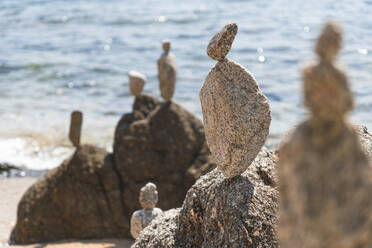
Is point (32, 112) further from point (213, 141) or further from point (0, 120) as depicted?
point (213, 141)

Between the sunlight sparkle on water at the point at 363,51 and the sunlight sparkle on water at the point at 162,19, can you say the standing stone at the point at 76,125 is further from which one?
the sunlight sparkle on water at the point at 162,19

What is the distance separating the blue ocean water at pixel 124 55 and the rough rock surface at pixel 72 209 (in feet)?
9.14

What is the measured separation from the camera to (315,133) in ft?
4.25

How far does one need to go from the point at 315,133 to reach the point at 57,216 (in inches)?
194

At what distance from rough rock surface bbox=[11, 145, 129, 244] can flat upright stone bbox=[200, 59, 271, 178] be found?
3242 mm

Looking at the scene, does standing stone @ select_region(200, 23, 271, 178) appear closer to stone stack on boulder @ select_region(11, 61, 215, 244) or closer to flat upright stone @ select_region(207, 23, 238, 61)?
flat upright stone @ select_region(207, 23, 238, 61)

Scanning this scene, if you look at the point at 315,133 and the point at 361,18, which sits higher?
the point at 315,133

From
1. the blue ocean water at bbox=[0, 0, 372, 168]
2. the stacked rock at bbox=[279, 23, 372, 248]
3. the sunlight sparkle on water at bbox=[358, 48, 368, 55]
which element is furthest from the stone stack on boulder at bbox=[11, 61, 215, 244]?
the sunlight sparkle on water at bbox=[358, 48, 368, 55]

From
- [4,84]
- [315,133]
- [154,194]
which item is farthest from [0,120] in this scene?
[315,133]

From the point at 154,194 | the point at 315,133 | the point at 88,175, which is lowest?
the point at 88,175

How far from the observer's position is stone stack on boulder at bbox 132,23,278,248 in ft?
8.80

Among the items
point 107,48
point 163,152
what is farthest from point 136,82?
point 107,48

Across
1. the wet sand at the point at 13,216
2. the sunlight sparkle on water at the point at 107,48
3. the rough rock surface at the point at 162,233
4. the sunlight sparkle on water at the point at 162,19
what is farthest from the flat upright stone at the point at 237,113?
the sunlight sparkle on water at the point at 162,19

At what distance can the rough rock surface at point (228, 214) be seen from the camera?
2666mm
